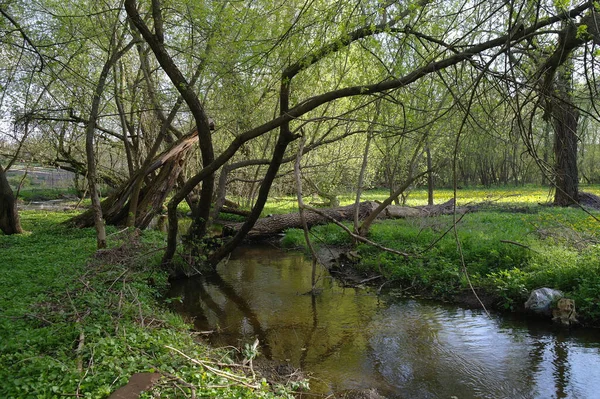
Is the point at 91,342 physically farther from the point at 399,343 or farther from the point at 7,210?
the point at 7,210

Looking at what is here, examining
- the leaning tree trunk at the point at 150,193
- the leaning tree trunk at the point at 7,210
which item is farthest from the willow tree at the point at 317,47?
the leaning tree trunk at the point at 7,210

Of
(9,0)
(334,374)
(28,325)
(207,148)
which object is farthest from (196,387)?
(9,0)

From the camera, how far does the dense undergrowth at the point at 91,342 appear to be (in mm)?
3826

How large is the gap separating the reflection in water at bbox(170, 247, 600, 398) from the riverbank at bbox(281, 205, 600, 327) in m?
0.58

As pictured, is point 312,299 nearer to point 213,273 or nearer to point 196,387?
point 213,273

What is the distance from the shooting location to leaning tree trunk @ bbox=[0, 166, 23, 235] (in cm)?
1289

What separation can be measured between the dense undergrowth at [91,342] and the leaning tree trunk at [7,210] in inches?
204

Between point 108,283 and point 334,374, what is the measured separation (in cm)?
418

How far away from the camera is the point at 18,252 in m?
10.1

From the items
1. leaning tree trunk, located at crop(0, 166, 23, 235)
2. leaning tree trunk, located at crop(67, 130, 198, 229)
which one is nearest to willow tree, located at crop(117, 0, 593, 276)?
leaning tree trunk, located at crop(67, 130, 198, 229)

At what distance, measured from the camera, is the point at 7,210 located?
518 inches

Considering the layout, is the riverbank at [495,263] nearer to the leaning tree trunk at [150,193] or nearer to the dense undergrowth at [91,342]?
the dense undergrowth at [91,342]

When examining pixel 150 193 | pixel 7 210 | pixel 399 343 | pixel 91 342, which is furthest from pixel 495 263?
pixel 7 210

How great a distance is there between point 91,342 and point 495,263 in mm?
7167
